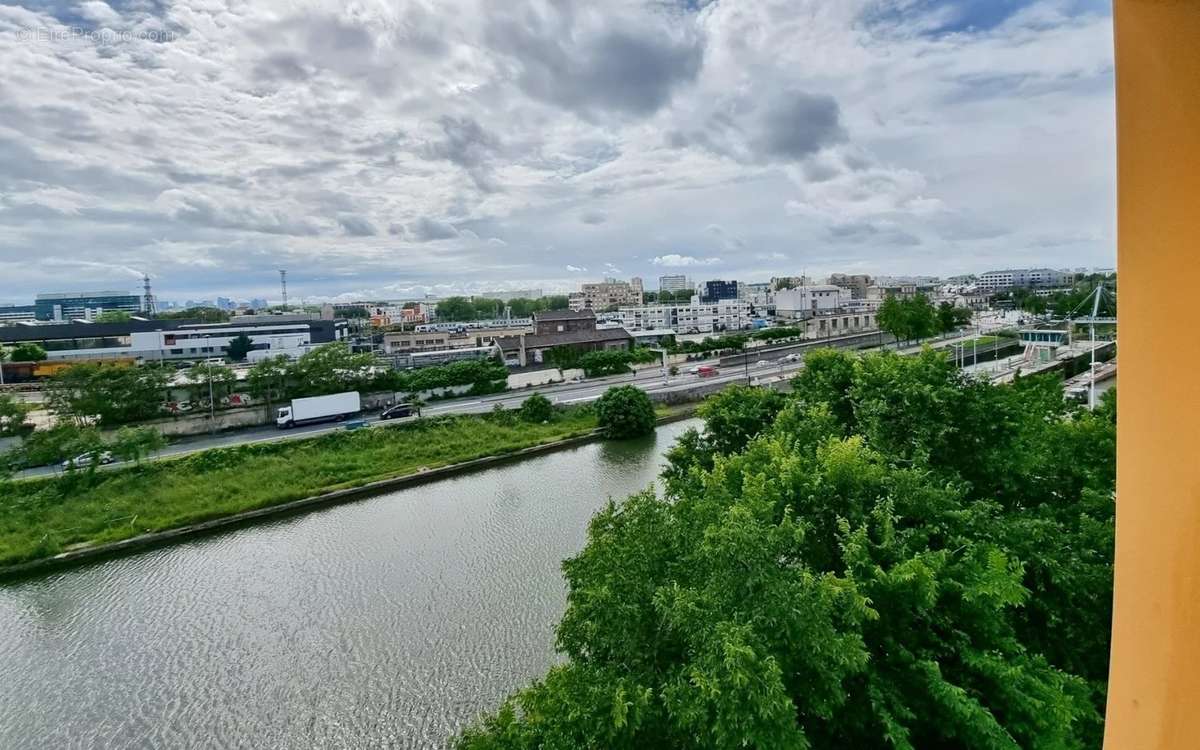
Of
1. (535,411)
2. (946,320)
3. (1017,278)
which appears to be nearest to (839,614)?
(535,411)

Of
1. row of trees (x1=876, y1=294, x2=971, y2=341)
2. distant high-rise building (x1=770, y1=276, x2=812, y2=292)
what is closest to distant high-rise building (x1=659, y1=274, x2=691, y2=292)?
distant high-rise building (x1=770, y1=276, x2=812, y2=292)

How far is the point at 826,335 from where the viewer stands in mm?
32219

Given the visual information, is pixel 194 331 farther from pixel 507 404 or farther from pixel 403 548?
pixel 403 548

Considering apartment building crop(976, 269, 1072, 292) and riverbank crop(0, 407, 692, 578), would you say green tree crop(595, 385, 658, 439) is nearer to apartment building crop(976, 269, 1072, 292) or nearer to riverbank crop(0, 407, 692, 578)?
riverbank crop(0, 407, 692, 578)

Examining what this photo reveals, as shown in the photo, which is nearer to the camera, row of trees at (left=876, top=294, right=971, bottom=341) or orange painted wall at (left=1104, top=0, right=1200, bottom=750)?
orange painted wall at (left=1104, top=0, right=1200, bottom=750)

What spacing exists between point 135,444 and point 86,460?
0.97m

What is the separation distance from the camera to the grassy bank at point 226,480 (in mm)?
9039

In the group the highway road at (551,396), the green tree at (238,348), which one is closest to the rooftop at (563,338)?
the highway road at (551,396)

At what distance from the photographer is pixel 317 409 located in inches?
579

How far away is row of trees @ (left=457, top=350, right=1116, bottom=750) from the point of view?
8.69 ft

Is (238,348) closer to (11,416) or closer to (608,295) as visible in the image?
(11,416)

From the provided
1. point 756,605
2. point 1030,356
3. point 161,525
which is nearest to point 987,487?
point 756,605

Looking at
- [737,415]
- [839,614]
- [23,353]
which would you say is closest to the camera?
[839,614]

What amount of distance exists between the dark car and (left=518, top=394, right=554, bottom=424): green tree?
9.27 ft
